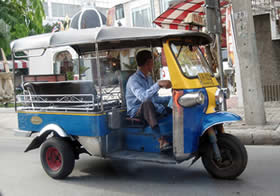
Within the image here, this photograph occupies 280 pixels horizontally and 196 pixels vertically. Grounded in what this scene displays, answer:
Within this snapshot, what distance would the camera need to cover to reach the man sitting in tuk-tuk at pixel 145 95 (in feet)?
15.2

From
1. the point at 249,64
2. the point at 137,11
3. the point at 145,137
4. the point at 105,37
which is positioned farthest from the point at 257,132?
the point at 137,11

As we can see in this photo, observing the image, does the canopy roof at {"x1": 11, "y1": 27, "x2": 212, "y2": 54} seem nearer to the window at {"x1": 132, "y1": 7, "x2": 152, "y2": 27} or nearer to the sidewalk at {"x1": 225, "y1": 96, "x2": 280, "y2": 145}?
the sidewalk at {"x1": 225, "y1": 96, "x2": 280, "y2": 145}

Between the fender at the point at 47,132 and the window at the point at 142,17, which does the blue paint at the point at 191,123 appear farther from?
the window at the point at 142,17

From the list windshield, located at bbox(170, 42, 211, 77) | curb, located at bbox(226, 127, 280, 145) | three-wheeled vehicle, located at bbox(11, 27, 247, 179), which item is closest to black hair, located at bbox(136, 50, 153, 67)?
three-wheeled vehicle, located at bbox(11, 27, 247, 179)

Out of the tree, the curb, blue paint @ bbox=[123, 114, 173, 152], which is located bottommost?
the curb

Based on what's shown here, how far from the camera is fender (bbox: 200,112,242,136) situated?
4236 millimetres

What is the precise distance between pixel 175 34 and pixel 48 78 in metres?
2.40

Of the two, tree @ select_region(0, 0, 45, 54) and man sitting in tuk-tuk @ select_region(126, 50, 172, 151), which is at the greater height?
tree @ select_region(0, 0, 45, 54)

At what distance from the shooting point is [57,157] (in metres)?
5.15

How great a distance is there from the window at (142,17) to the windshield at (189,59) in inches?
1102

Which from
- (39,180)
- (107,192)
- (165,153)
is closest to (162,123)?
(165,153)

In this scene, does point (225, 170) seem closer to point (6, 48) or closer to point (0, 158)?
point (0, 158)

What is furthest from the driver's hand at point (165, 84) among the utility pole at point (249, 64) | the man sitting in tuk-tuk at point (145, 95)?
the utility pole at point (249, 64)

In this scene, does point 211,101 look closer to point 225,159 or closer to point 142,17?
point 225,159
